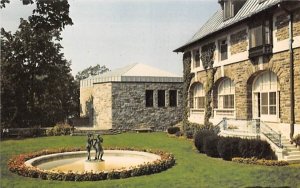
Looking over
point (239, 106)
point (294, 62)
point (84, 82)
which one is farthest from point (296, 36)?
point (84, 82)

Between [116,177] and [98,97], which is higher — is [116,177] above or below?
below

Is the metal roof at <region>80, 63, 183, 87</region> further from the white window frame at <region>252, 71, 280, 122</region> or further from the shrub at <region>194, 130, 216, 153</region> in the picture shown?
the shrub at <region>194, 130, 216, 153</region>

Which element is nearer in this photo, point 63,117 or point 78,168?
point 78,168

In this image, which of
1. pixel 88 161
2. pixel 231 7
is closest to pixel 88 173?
pixel 88 161

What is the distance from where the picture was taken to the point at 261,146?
18.3m

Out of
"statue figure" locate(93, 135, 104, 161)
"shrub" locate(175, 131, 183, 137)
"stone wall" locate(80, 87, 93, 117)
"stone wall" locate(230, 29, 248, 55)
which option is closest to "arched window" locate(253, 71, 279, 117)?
"stone wall" locate(230, 29, 248, 55)

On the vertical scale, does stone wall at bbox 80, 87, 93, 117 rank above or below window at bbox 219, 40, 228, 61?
below

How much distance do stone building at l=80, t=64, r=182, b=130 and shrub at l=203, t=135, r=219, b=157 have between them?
1741 centimetres

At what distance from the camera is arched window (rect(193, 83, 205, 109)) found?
31656 millimetres

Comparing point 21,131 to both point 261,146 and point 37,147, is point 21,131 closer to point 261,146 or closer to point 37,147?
point 37,147

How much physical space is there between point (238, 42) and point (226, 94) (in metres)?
4.17

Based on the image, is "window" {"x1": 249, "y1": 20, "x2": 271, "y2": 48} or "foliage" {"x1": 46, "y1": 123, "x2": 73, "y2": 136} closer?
"window" {"x1": 249, "y1": 20, "x2": 271, "y2": 48}

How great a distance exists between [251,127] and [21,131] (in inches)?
873

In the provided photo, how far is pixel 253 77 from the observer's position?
23203 millimetres
